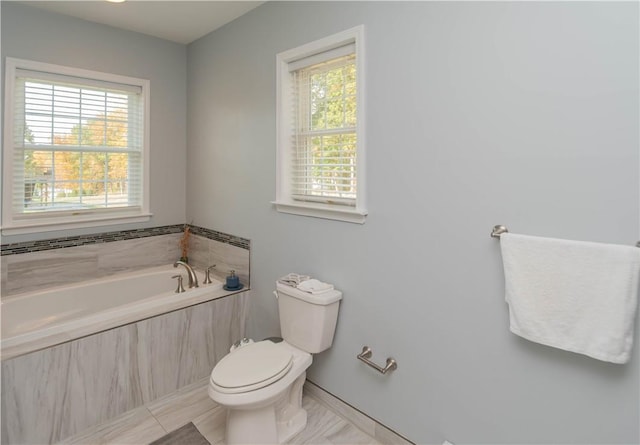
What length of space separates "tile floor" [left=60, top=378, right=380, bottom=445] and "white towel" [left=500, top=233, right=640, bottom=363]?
3.83ft

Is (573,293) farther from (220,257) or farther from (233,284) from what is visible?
(220,257)

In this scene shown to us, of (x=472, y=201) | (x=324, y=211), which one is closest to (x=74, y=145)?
(x=324, y=211)

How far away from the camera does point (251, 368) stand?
6.30 feet

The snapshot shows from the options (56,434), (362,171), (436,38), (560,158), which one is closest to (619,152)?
(560,158)

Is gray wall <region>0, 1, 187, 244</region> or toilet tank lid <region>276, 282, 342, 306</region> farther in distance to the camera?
gray wall <region>0, 1, 187, 244</region>

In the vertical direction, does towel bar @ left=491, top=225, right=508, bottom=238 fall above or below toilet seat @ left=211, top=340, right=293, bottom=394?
above

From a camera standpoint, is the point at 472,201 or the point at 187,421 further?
the point at 187,421

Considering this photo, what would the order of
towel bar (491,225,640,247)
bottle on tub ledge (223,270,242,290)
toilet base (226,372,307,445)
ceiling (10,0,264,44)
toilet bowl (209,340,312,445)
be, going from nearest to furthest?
towel bar (491,225,640,247)
toilet bowl (209,340,312,445)
toilet base (226,372,307,445)
ceiling (10,0,264,44)
bottle on tub ledge (223,270,242,290)

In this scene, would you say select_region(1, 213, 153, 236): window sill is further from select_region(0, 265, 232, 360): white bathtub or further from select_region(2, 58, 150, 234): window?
select_region(0, 265, 232, 360): white bathtub

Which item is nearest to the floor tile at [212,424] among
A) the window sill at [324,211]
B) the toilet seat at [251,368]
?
the toilet seat at [251,368]

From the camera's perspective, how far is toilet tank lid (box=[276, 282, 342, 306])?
6.84ft

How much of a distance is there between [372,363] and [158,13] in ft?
9.09

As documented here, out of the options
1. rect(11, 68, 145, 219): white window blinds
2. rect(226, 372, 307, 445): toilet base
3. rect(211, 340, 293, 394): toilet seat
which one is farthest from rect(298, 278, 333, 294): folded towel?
rect(11, 68, 145, 219): white window blinds

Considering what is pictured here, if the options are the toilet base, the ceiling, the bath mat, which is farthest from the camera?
the ceiling
